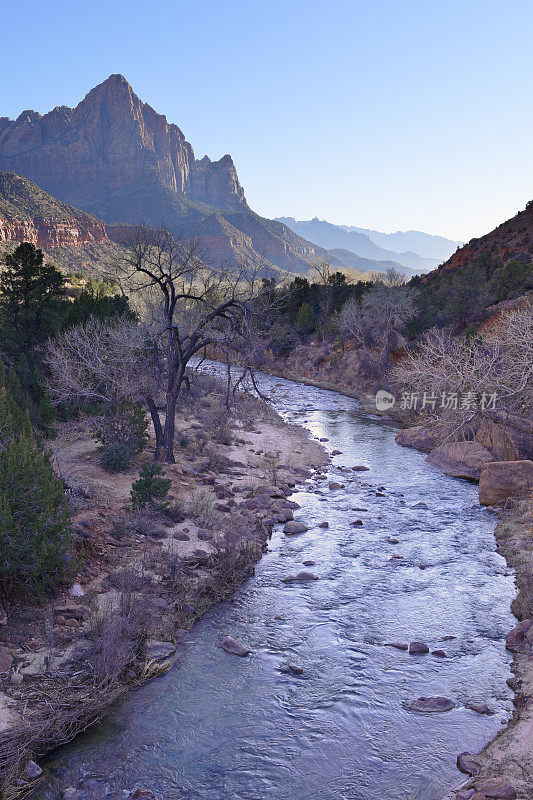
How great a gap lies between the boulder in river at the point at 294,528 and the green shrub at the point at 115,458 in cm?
486

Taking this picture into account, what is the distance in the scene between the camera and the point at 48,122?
191125 millimetres

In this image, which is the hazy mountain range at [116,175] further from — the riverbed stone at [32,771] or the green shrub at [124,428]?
the riverbed stone at [32,771]

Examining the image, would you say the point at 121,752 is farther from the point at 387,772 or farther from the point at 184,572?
the point at 184,572

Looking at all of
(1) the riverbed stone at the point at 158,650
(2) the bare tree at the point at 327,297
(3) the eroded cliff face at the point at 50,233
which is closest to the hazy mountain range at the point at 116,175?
(3) the eroded cliff face at the point at 50,233

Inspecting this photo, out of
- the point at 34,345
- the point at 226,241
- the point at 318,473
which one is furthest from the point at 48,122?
the point at 318,473

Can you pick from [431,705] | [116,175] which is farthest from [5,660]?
[116,175]

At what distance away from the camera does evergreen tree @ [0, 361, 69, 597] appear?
7.81m

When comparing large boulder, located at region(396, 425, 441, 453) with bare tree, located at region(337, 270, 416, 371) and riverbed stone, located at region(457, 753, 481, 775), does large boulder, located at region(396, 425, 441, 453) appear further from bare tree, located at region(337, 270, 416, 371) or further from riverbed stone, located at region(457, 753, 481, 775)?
riverbed stone, located at region(457, 753, 481, 775)

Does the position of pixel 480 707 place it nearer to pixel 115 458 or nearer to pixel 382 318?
pixel 115 458

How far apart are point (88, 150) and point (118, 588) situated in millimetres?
199119

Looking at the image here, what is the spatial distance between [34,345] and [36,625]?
1986cm

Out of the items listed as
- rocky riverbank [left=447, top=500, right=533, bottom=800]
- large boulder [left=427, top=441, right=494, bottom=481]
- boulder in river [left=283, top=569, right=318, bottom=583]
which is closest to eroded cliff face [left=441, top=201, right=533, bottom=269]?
large boulder [left=427, top=441, right=494, bottom=481]

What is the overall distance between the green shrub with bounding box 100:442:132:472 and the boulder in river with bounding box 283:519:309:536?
16.0 feet

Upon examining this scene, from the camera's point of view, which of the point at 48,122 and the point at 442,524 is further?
Result: the point at 48,122
